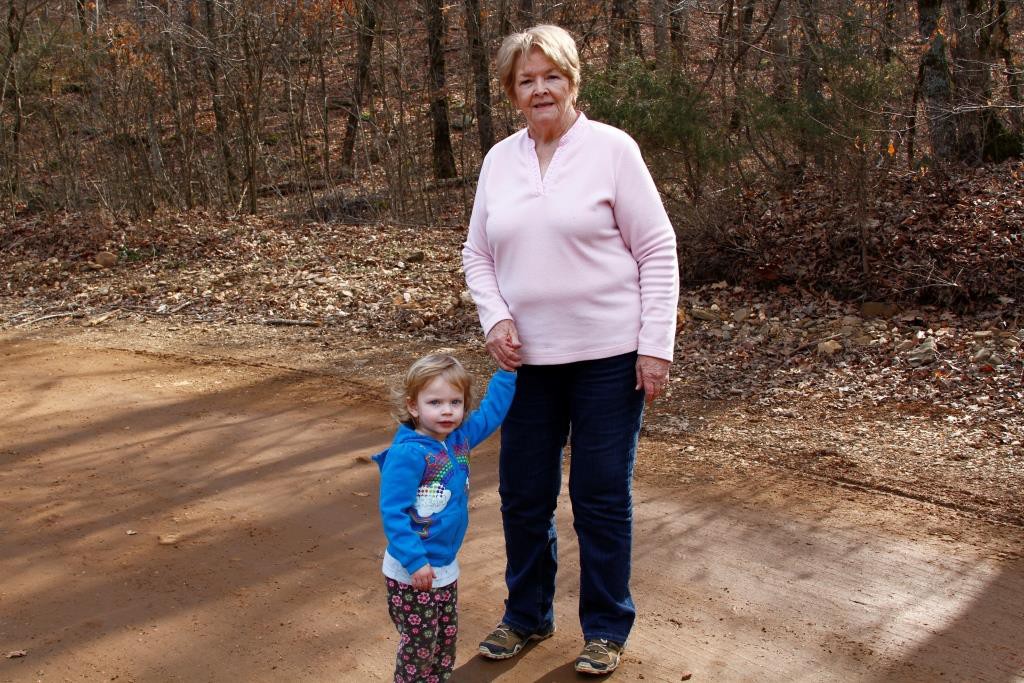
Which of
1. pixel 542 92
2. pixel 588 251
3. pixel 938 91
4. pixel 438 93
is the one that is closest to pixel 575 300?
pixel 588 251

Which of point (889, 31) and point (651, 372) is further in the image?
point (889, 31)

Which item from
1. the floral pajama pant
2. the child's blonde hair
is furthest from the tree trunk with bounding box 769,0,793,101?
the floral pajama pant

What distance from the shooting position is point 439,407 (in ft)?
9.80

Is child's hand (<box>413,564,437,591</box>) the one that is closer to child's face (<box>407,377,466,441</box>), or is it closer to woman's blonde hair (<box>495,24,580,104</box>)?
child's face (<box>407,377,466,441</box>)

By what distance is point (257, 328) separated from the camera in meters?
8.83

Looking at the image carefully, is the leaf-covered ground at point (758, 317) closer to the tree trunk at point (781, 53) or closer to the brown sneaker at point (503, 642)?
the tree trunk at point (781, 53)

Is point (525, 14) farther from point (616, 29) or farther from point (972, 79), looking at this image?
point (972, 79)

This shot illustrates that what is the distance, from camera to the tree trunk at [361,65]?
14266 mm

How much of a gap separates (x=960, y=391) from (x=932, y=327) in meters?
1.18

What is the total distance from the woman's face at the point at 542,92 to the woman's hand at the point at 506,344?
1.97ft

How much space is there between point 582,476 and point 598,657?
0.60 metres

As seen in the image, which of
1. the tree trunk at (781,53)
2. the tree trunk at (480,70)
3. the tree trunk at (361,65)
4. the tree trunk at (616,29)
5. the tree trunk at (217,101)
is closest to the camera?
the tree trunk at (781,53)

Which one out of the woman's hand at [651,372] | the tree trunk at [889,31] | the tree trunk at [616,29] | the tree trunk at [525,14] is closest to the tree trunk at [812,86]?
the tree trunk at [889,31]

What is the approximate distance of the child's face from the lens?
9.75 ft
